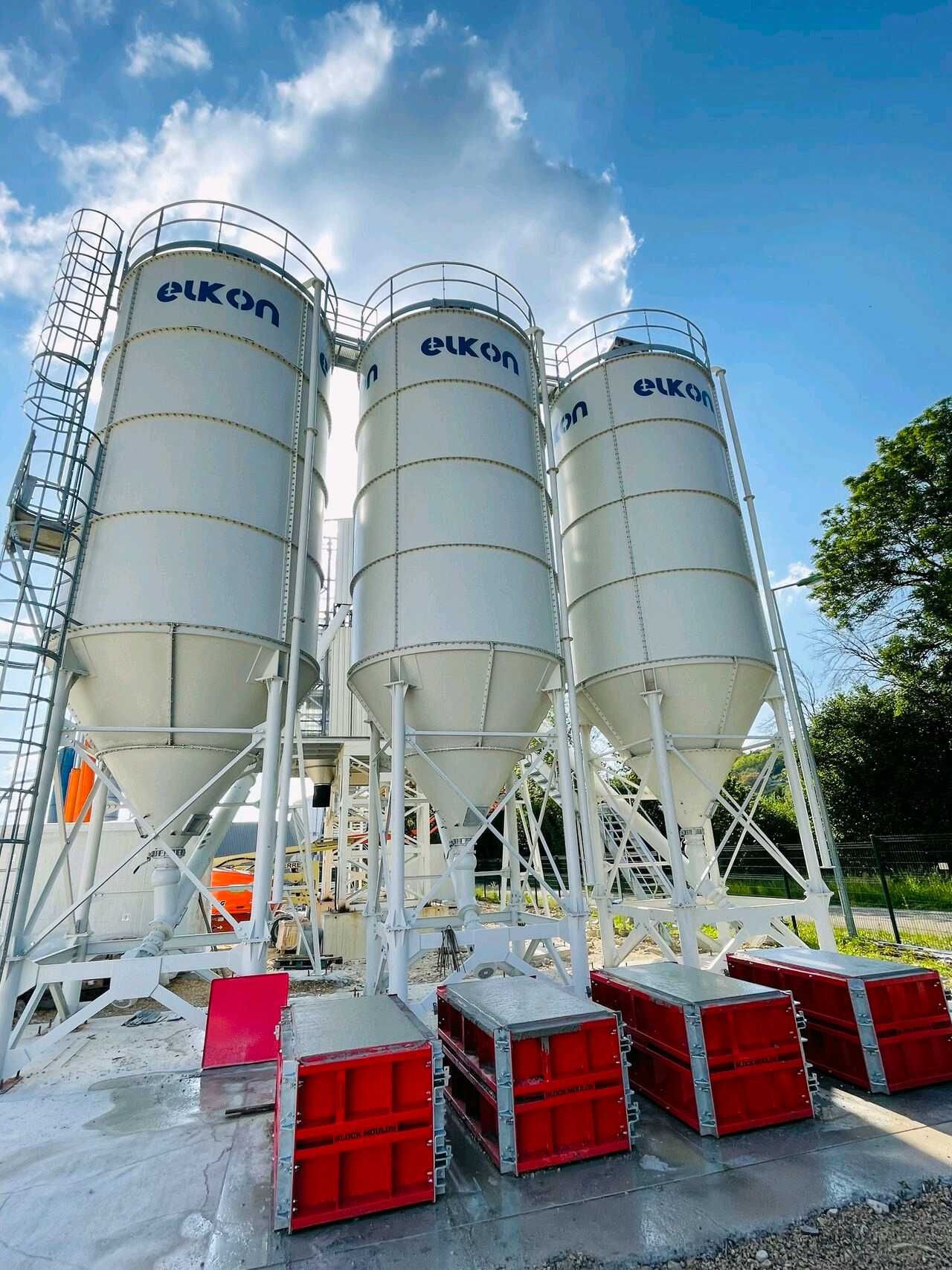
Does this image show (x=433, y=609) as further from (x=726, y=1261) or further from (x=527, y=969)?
(x=726, y=1261)

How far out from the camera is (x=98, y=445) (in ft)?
28.8

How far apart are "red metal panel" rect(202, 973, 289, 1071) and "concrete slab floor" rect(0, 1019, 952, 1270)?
3.64 feet

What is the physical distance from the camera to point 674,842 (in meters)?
9.49

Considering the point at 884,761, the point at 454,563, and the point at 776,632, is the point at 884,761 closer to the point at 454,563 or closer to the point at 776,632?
the point at 776,632

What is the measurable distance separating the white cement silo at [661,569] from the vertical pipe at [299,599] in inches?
192

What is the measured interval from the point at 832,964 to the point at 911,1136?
1.71 meters

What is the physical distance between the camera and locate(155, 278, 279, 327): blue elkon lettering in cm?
942

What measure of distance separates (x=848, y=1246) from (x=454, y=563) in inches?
288

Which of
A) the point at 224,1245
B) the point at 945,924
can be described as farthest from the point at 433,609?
the point at 945,924

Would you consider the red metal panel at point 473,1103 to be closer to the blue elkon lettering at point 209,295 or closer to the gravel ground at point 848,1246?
the gravel ground at point 848,1246

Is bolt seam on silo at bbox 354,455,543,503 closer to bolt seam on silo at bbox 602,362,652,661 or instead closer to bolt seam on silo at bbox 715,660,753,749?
bolt seam on silo at bbox 602,362,652,661

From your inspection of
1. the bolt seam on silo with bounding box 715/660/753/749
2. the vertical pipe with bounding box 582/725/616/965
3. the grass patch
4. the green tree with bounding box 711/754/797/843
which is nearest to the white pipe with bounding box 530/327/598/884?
the vertical pipe with bounding box 582/725/616/965

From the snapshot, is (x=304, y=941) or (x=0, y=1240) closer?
(x=0, y=1240)

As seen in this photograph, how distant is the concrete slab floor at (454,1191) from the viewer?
3.82 metres
